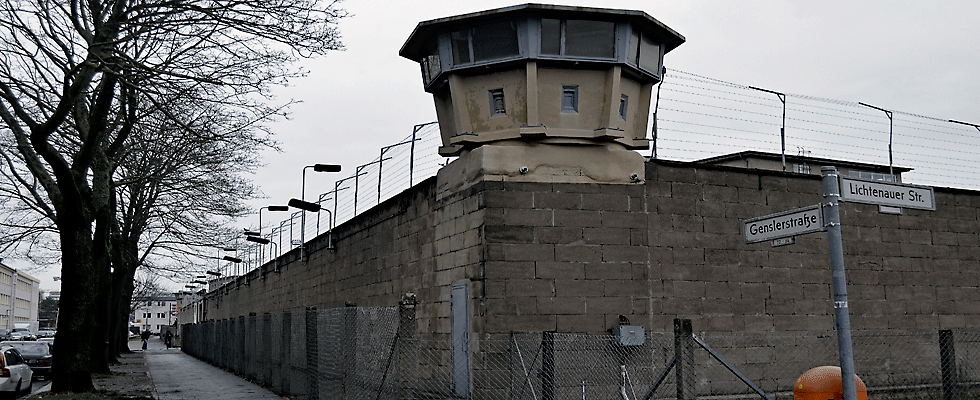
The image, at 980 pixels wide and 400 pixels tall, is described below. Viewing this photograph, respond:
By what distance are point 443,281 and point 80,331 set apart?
939cm

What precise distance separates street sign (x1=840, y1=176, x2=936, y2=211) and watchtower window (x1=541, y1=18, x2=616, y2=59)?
590 centimetres

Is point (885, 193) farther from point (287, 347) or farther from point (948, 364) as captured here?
point (287, 347)

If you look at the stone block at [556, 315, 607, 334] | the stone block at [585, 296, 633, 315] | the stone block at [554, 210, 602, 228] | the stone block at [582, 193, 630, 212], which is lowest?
the stone block at [556, 315, 607, 334]

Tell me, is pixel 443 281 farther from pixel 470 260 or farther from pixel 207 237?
pixel 207 237

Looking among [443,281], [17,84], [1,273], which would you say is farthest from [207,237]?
[1,273]

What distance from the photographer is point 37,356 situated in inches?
1022

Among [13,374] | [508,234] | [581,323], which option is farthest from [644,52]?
[13,374]

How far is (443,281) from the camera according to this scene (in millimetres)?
12641

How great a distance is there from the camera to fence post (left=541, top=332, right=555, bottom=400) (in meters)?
9.14

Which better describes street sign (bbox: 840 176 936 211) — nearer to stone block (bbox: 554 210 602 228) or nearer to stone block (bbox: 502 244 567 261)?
stone block (bbox: 554 210 602 228)

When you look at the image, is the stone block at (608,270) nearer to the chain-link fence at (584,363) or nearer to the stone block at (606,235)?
the stone block at (606,235)

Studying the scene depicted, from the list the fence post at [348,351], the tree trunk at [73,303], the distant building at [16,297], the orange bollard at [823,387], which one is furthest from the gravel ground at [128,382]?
the distant building at [16,297]

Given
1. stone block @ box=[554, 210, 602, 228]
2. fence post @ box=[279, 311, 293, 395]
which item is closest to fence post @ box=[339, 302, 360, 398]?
stone block @ box=[554, 210, 602, 228]

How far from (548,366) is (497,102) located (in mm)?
4050
